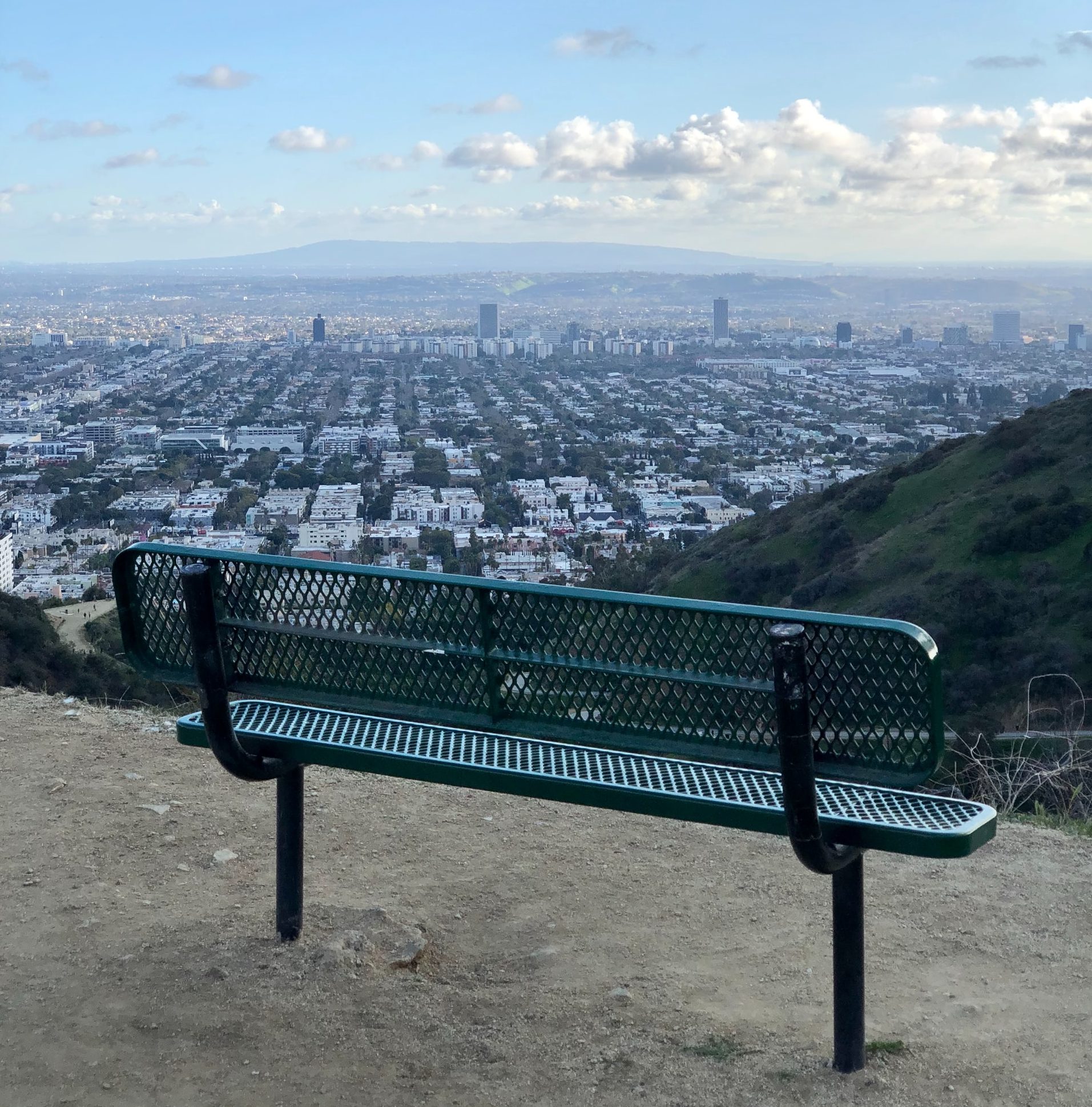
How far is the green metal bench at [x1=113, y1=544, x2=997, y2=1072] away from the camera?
235 cm

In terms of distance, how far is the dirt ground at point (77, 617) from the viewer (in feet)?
A: 34.8

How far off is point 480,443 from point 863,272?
305 ft

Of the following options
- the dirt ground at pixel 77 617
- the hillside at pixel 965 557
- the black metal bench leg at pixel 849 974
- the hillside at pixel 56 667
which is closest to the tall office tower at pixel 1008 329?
the hillside at pixel 965 557

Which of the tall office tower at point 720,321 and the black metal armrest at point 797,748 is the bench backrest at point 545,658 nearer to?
the black metal armrest at point 797,748

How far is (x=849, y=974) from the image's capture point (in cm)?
245

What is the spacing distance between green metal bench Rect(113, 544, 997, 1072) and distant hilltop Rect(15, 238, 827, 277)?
13545 cm

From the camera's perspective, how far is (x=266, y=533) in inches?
840

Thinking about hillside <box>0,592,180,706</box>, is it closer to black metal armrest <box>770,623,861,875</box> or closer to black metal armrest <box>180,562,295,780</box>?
black metal armrest <box>180,562,295,780</box>

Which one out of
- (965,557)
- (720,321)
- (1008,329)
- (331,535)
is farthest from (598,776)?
(720,321)

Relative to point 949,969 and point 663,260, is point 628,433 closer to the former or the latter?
point 949,969

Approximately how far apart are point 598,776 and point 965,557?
54.7 feet

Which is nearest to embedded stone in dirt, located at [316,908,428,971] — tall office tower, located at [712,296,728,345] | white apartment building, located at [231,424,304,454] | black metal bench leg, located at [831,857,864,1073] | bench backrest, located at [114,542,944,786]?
bench backrest, located at [114,542,944,786]

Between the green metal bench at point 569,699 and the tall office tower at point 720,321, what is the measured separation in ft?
262

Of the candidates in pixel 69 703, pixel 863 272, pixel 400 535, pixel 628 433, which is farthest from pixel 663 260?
pixel 69 703
